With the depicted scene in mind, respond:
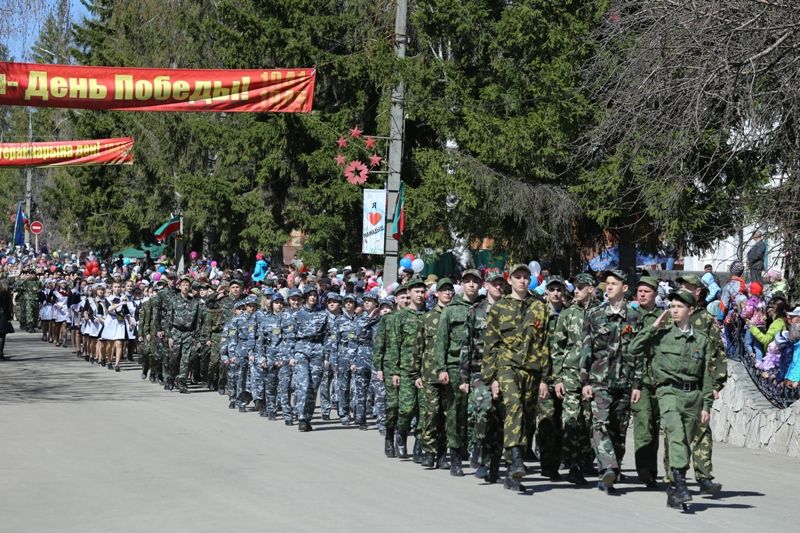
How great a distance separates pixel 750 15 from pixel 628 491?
6.21m

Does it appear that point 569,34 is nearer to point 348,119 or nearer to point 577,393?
point 348,119

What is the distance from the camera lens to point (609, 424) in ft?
36.2

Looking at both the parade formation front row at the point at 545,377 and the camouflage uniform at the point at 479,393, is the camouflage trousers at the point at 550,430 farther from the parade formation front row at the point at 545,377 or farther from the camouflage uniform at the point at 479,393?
the camouflage uniform at the point at 479,393

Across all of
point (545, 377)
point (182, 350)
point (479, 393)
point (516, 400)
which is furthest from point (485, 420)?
point (182, 350)

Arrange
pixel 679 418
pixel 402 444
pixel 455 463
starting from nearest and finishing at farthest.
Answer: pixel 679 418 < pixel 455 463 < pixel 402 444

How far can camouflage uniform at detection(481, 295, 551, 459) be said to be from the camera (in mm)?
10859

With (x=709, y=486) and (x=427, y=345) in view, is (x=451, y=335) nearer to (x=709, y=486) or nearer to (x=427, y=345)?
(x=427, y=345)

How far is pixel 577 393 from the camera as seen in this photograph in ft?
37.5

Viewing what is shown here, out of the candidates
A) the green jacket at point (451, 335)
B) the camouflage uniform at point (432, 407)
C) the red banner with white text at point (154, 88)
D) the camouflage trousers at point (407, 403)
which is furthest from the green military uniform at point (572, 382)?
the red banner with white text at point (154, 88)

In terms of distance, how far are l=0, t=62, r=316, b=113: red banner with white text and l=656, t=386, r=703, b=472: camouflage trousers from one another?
10.0 metres

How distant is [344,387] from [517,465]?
6.13 metres

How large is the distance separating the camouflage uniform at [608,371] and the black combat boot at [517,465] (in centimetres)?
70

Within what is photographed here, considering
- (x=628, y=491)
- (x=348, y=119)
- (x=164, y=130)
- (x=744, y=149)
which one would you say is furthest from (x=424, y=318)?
(x=164, y=130)

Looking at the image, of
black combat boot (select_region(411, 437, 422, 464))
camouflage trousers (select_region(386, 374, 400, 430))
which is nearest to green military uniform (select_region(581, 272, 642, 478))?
black combat boot (select_region(411, 437, 422, 464))
